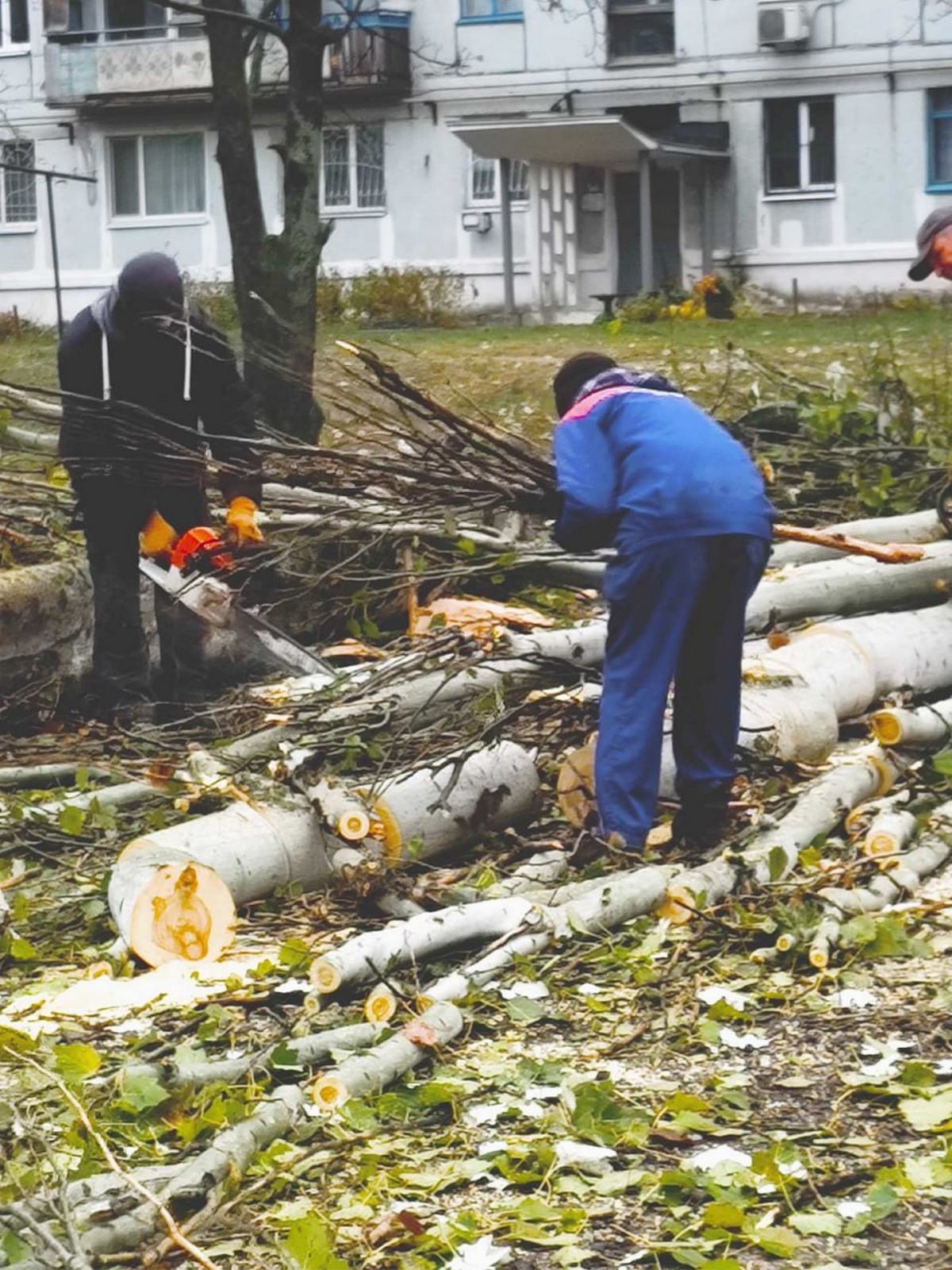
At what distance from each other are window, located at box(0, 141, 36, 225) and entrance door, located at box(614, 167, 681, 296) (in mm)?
9729

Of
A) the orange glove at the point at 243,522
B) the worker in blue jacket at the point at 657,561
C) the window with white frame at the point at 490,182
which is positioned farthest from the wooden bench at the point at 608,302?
the worker in blue jacket at the point at 657,561

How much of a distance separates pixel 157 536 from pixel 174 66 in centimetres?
2748

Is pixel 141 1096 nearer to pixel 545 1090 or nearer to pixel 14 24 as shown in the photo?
pixel 545 1090

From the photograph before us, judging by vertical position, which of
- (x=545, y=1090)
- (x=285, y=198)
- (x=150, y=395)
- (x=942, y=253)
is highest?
(x=285, y=198)

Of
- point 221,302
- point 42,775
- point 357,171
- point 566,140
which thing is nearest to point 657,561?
point 42,775

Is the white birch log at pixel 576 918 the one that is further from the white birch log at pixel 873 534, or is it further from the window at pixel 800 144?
the window at pixel 800 144

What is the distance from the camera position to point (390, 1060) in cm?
471

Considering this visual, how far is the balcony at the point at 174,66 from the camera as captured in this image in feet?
107

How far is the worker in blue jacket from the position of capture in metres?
6.25

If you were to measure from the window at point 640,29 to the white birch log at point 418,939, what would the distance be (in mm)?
28139

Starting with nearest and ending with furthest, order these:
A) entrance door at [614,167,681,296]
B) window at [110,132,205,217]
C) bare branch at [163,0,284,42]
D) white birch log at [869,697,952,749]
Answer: white birch log at [869,697,952,749], bare branch at [163,0,284,42], entrance door at [614,167,681,296], window at [110,132,205,217]

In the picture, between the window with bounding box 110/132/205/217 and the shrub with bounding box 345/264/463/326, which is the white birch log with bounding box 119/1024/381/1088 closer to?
the shrub with bounding box 345/264/463/326

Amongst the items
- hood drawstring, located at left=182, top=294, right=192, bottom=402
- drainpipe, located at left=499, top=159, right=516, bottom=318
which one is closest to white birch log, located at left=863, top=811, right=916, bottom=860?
hood drawstring, located at left=182, top=294, right=192, bottom=402

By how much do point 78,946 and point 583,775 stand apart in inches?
65.7
